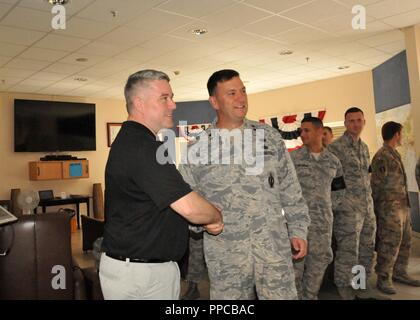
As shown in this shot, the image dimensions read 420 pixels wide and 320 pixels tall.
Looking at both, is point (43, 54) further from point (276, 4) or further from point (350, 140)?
point (350, 140)

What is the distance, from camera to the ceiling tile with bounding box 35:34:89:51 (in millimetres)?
4680

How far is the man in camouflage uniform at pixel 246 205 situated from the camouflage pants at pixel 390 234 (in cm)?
201

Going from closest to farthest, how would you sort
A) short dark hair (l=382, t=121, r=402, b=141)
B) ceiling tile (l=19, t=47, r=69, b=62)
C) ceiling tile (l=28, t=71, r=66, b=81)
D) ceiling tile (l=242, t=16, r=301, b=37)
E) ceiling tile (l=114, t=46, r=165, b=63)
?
1. short dark hair (l=382, t=121, r=402, b=141)
2. ceiling tile (l=242, t=16, r=301, b=37)
3. ceiling tile (l=19, t=47, r=69, b=62)
4. ceiling tile (l=114, t=46, r=165, b=63)
5. ceiling tile (l=28, t=71, r=66, b=81)

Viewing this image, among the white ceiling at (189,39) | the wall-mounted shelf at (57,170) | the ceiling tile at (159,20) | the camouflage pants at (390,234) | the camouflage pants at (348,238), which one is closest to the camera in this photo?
the camouflage pants at (348,238)

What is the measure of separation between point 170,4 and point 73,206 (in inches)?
237

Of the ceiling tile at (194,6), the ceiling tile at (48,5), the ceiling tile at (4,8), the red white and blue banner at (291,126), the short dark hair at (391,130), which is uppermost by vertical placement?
the ceiling tile at (194,6)

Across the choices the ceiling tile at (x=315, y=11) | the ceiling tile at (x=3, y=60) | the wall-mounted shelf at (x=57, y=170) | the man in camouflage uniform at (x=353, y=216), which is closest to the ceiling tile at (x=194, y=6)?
the ceiling tile at (x=315, y=11)

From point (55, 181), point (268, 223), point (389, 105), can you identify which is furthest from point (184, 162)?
point (55, 181)

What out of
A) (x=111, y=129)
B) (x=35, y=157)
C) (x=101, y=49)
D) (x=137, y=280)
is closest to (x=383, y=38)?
(x=101, y=49)

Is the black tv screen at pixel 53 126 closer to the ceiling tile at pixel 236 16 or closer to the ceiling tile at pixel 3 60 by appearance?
the ceiling tile at pixel 3 60

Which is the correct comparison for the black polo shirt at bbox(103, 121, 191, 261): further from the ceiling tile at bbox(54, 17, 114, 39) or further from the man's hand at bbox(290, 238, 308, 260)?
the ceiling tile at bbox(54, 17, 114, 39)

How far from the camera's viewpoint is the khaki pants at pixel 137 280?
1.37 meters

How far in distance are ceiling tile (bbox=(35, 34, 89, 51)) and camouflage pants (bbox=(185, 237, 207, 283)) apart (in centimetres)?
309

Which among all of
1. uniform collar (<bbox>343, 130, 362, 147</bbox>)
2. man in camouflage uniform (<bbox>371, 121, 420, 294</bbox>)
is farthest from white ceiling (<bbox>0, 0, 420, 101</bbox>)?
man in camouflage uniform (<bbox>371, 121, 420, 294</bbox>)
